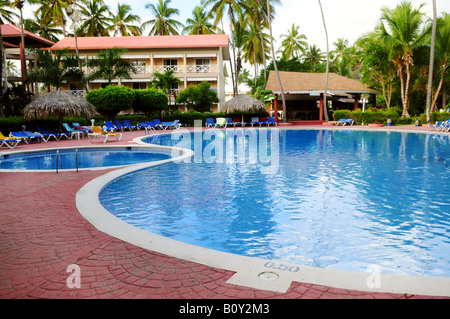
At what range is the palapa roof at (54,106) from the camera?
18.8 m

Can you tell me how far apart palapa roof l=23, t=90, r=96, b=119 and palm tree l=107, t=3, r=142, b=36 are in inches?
1170

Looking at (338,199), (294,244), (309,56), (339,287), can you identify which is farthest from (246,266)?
(309,56)

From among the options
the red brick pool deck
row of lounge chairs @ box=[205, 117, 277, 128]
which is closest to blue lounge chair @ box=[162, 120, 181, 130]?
row of lounge chairs @ box=[205, 117, 277, 128]

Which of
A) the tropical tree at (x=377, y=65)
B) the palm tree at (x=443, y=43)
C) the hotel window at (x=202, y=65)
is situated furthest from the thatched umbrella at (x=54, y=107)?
the palm tree at (x=443, y=43)

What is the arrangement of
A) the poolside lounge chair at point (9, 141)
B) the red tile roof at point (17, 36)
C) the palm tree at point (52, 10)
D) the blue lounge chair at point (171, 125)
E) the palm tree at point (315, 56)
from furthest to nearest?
the palm tree at point (315, 56) → the palm tree at point (52, 10) → the red tile roof at point (17, 36) → the blue lounge chair at point (171, 125) → the poolside lounge chair at point (9, 141)

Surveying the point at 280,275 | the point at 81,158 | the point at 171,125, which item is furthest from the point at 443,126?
the point at 280,275

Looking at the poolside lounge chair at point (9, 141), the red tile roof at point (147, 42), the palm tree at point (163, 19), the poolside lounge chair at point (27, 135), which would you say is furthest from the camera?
the palm tree at point (163, 19)

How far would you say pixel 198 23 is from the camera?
47156 millimetres

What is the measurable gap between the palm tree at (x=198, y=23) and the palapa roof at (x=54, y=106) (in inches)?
1213

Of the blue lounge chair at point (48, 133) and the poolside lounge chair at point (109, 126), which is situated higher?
the poolside lounge chair at point (109, 126)

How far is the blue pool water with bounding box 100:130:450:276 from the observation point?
454 centimetres

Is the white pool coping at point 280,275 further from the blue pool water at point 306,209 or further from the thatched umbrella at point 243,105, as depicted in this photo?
the thatched umbrella at point 243,105

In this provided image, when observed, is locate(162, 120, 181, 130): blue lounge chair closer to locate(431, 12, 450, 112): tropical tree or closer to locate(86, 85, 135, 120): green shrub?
locate(86, 85, 135, 120): green shrub

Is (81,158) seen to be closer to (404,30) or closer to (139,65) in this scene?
(139,65)
